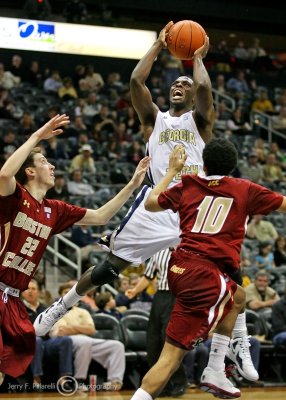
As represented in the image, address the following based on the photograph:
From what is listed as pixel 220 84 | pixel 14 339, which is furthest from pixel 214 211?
pixel 220 84

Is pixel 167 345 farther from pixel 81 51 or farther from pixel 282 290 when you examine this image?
pixel 81 51

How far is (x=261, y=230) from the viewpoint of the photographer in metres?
18.6

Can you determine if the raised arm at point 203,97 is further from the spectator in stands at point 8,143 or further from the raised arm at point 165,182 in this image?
the spectator in stands at point 8,143

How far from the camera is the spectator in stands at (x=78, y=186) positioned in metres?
17.6

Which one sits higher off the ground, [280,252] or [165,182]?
[165,182]

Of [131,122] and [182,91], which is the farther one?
[131,122]

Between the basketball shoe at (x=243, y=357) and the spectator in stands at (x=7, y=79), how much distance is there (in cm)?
1391

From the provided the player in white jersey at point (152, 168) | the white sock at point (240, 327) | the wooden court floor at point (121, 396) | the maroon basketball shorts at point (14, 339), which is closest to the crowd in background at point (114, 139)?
the wooden court floor at point (121, 396)

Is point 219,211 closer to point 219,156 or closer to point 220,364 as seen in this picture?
point 219,156

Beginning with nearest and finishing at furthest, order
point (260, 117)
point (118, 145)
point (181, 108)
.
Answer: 1. point (181, 108)
2. point (118, 145)
3. point (260, 117)

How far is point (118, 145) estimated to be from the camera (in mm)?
20453

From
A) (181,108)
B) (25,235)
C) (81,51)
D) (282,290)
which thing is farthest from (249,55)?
(25,235)

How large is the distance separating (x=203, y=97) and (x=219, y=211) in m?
1.74

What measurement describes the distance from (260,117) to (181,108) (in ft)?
55.8
